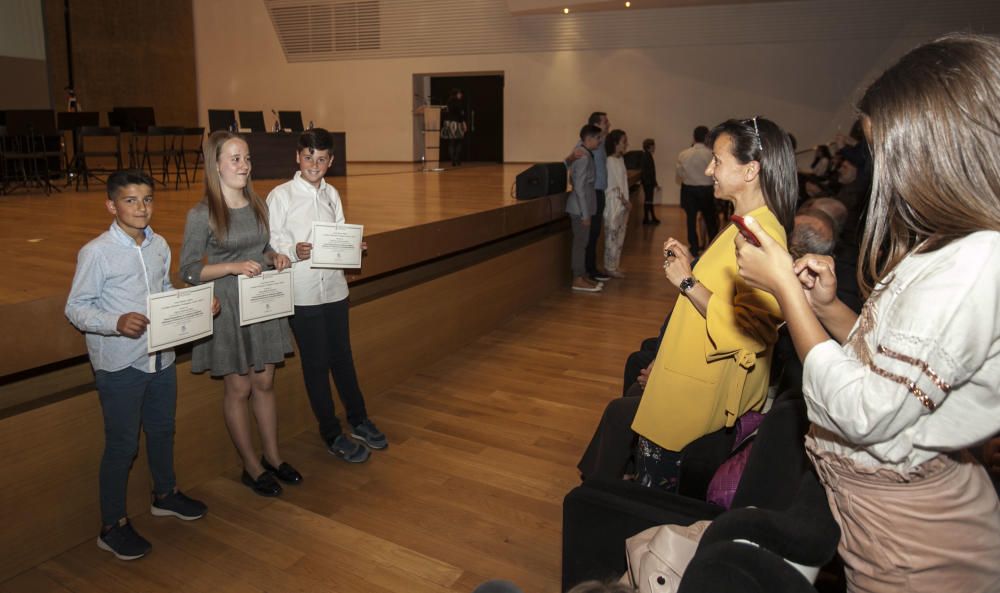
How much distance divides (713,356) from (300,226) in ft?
6.33

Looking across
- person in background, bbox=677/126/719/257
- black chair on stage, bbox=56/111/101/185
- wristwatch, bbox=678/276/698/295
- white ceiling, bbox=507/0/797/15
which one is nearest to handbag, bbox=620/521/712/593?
wristwatch, bbox=678/276/698/295

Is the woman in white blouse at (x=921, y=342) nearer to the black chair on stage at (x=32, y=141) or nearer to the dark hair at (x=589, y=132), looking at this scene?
the dark hair at (x=589, y=132)

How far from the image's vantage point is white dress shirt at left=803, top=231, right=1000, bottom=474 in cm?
93

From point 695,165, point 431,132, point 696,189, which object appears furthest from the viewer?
point 431,132

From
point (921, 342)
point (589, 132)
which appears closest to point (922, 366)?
point (921, 342)

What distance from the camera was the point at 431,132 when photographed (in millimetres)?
12977

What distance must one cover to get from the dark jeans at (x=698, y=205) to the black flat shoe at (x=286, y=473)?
6.07m

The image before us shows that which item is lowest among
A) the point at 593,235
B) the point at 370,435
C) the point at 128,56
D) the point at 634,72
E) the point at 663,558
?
the point at 370,435

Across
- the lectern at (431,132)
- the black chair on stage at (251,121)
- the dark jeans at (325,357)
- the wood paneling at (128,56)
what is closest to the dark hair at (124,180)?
the dark jeans at (325,357)

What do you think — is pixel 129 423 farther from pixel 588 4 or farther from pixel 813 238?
pixel 588 4

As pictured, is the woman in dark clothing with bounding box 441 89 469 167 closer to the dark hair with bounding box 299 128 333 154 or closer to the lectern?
the lectern

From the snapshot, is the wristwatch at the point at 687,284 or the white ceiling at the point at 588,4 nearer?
the wristwatch at the point at 687,284

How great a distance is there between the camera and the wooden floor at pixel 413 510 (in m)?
2.34

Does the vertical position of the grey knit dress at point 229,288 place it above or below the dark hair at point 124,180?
below
